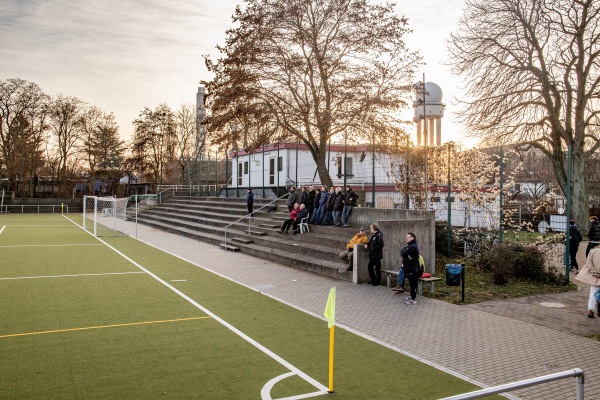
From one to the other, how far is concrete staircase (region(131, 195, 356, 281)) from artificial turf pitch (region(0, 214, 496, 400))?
359 centimetres

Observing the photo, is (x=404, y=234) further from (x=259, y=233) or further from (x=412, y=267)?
(x=259, y=233)

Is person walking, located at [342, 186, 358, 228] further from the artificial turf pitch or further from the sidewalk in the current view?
the artificial turf pitch

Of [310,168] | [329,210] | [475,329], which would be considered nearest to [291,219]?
[329,210]

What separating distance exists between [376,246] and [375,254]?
239 millimetres

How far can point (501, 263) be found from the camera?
14.0 metres

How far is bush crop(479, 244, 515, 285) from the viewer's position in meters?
13.9

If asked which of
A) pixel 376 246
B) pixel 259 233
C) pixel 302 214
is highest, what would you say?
pixel 302 214

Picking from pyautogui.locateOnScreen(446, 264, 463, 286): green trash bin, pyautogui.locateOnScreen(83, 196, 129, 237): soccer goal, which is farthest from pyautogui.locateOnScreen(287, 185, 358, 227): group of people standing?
pyautogui.locateOnScreen(83, 196, 129, 237): soccer goal

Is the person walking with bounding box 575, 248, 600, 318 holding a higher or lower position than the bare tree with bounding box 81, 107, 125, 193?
lower

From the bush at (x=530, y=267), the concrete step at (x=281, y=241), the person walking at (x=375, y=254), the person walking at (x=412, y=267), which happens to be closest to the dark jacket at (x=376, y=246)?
the person walking at (x=375, y=254)

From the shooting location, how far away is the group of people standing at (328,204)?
18156 mm

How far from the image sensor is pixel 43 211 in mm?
55656

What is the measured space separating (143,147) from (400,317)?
5276 centimetres

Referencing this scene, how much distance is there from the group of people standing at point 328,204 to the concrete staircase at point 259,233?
44 cm
